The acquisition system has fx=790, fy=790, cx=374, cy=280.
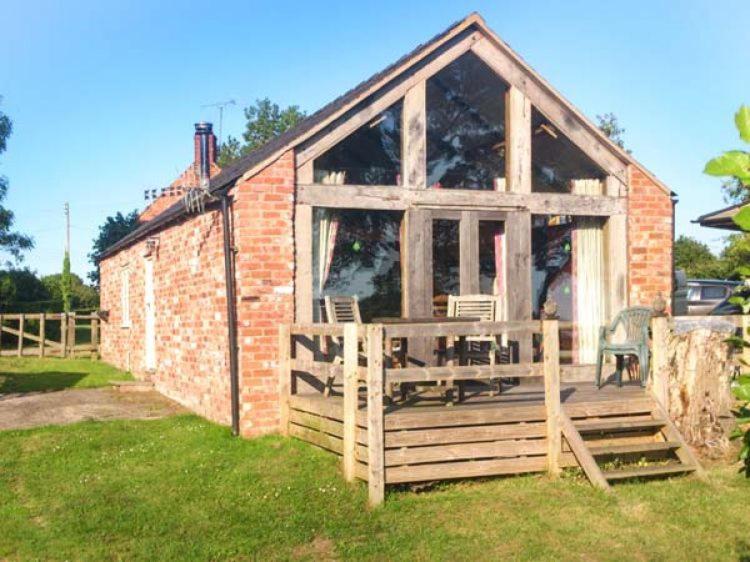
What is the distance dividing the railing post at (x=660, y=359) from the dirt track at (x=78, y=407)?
6.33 meters

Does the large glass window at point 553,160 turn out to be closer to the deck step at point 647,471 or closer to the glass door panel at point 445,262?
the glass door panel at point 445,262

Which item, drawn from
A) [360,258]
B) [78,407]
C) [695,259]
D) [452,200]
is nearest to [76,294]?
[695,259]

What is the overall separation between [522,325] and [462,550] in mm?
2457

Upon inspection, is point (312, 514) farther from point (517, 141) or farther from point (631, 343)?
point (517, 141)

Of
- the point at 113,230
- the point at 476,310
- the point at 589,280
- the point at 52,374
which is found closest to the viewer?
the point at 476,310

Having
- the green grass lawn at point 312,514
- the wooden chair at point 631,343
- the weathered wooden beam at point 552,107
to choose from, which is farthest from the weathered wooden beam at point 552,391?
the weathered wooden beam at point 552,107

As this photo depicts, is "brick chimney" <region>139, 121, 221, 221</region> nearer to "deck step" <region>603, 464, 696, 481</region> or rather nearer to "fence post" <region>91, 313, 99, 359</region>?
"fence post" <region>91, 313, 99, 359</region>

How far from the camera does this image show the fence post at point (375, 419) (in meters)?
6.65

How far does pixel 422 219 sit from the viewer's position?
988cm

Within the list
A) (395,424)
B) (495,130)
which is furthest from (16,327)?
(395,424)

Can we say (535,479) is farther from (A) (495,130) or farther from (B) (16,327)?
(B) (16,327)

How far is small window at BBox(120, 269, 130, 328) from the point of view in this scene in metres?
16.9

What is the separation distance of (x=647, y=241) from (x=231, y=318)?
570 centimetres

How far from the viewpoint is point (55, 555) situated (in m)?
5.57
